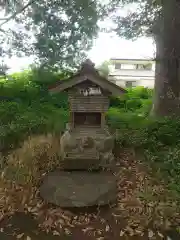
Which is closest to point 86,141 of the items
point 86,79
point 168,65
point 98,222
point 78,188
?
point 78,188

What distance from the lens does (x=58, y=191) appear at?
194 inches

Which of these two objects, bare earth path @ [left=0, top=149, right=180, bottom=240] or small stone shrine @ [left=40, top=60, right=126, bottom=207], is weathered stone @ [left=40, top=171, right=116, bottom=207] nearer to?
small stone shrine @ [left=40, top=60, right=126, bottom=207]

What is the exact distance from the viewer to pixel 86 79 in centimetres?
566

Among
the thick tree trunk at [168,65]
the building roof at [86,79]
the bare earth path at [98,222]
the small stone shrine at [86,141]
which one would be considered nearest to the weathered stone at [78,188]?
the small stone shrine at [86,141]

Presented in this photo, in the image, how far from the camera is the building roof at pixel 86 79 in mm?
5645

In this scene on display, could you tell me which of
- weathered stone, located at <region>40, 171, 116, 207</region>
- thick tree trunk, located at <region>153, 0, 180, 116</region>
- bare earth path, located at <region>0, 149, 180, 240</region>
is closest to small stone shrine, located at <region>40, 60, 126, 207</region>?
weathered stone, located at <region>40, 171, 116, 207</region>

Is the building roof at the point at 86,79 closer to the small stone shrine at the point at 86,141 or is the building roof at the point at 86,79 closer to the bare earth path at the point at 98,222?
the small stone shrine at the point at 86,141

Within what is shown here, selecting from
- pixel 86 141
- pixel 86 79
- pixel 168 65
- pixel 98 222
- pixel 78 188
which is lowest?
pixel 98 222

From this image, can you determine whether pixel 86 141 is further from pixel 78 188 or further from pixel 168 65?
pixel 168 65

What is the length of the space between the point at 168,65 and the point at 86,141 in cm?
419

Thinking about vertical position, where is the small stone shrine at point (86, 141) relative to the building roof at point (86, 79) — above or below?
below

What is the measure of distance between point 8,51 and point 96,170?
5361mm

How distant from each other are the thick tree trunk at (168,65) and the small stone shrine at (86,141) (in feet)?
10.1

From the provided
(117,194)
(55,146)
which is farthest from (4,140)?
(117,194)
